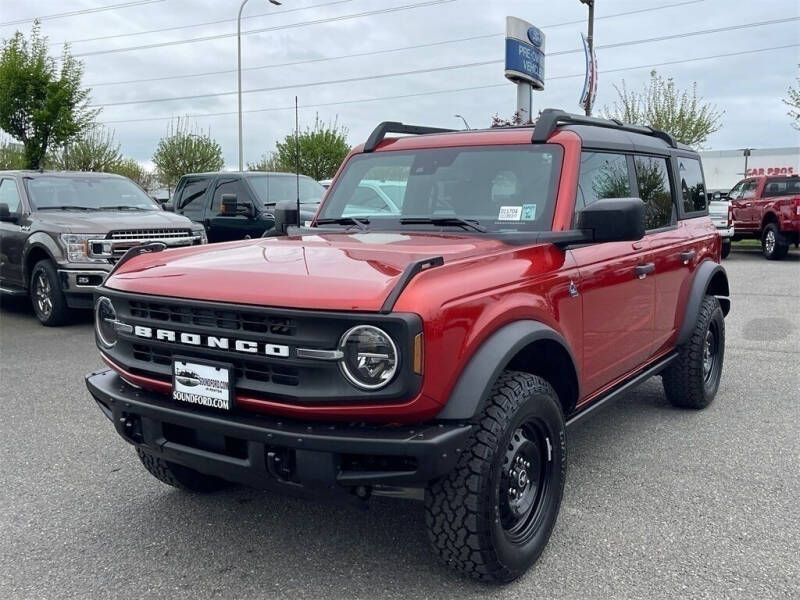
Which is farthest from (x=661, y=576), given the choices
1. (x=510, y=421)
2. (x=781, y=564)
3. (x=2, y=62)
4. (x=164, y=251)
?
(x=2, y=62)

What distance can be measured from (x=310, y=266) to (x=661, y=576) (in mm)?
1829

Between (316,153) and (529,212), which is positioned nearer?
(529,212)

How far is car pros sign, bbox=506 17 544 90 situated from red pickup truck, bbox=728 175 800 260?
575cm

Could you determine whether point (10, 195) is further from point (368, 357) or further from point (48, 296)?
point (368, 357)

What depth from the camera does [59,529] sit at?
3396 millimetres

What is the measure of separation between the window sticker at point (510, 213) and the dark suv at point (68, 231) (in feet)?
18.3

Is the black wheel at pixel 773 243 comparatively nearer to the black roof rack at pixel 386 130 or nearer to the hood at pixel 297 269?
the black roof rack at pixel 386 130

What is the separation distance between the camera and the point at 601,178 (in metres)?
3.94

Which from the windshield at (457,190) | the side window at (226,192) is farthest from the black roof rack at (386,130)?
the side window at (226,192)

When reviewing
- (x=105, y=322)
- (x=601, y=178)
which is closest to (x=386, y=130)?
(x=601, y=178)

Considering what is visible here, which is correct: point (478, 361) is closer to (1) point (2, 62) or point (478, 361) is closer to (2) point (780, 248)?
(2) point (780, 248)

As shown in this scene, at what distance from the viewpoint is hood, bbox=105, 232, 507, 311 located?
2564 mm

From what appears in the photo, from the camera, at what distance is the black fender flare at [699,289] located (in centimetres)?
476

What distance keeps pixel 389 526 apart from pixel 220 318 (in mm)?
1325
